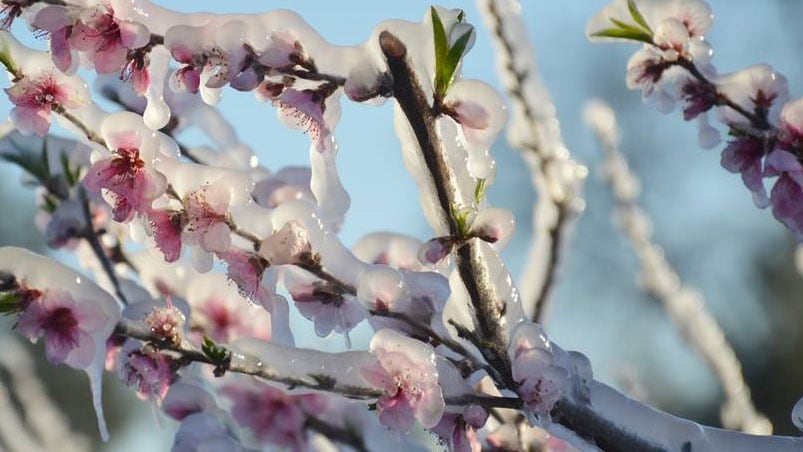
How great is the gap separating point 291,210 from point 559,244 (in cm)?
75

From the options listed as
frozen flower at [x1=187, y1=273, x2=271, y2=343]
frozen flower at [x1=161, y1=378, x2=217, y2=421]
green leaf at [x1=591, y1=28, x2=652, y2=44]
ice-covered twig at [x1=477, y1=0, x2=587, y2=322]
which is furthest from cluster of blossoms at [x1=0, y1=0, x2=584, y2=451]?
ice-covered twig at [x1=477, y1=0, x2=587, y2=322]

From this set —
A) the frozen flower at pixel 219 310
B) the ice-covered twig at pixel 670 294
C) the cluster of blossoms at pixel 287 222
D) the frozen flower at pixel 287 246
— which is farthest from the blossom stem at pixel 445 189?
the ice-covered twig at pixel 670 294

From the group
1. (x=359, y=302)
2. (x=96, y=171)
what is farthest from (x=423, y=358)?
(x=96, y=171)

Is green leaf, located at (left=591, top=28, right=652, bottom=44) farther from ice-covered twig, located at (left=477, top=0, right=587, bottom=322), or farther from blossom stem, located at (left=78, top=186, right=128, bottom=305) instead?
blossom stem, located at (left=78, top=186, right=128, bottom=305)

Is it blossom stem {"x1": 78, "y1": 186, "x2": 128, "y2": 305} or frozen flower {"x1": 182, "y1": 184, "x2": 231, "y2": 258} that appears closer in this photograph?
frozen flower {"x1": 182, "y1": 184, "x2": 231, "y2": 258}

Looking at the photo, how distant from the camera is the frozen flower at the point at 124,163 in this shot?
1.19m

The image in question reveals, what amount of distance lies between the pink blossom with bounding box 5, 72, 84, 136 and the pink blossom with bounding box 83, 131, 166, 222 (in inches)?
4.9

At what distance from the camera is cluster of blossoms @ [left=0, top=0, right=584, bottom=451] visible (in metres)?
1.10

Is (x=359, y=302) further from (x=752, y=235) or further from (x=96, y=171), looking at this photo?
(x=752, y=235)

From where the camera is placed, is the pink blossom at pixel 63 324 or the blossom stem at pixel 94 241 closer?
the pink blossom at pixel 63 324

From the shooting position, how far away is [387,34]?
106cm

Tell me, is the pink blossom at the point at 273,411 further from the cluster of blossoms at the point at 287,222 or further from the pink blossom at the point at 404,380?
the pink blossom at the point at 404,380

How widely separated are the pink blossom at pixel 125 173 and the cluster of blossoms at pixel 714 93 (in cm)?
69

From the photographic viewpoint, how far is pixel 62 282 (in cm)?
122
